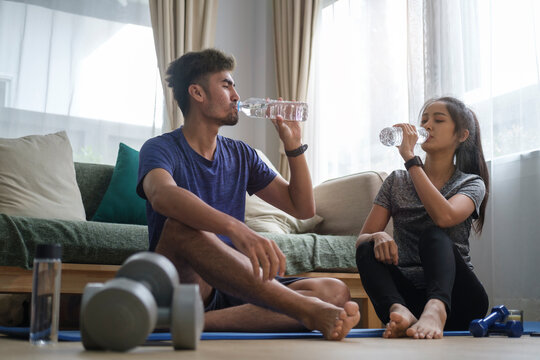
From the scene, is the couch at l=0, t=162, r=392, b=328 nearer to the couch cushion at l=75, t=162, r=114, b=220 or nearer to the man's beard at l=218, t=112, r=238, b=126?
the couch cushion at l=75, t=162, r=114, b=220

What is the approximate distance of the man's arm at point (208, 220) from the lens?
4.29 ft

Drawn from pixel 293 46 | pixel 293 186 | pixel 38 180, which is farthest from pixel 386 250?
pixel 293 46

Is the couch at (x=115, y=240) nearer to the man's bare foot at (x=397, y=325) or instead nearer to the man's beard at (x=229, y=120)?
the man's beard at (x=229, y=120)

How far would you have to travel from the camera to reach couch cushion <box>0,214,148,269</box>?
6.94 feet

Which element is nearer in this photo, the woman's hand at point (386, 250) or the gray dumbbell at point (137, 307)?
the gray dumbbell at point (137, 307)

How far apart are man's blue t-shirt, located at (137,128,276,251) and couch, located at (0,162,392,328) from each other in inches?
21.7

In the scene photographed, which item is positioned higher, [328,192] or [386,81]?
[386,81]

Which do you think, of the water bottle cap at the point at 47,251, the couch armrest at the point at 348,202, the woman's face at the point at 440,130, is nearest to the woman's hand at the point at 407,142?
the woman's face at the point at 440,130

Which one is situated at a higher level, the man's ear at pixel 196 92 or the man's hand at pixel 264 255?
the man's ear at pixel 196 92

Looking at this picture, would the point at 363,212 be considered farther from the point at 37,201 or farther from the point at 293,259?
the point at 37,201

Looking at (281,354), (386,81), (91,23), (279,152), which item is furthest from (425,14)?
(281,354)

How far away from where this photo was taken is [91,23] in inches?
149

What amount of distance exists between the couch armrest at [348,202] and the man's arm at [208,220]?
4.62 ft

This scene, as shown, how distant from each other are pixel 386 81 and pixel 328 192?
2.53ft
